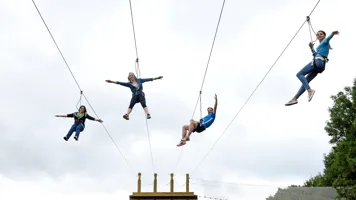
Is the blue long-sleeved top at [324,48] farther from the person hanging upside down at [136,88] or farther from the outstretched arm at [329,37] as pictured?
the person hanging upside down at [136,88]

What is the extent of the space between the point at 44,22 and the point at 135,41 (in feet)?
6.65

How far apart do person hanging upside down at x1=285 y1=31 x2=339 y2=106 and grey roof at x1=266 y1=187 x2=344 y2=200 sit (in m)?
15.7

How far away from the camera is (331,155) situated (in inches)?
1251

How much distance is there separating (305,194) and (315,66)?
52.8ft

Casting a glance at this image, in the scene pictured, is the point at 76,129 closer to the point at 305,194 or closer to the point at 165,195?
the point at 165,195

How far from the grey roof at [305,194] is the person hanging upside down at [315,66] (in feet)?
51.5

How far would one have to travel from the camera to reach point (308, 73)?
8.69m

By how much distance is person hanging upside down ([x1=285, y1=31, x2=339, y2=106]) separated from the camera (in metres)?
8.40

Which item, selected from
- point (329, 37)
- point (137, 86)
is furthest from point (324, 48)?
point (137, 86)

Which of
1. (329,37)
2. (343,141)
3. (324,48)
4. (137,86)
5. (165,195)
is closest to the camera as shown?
(329,37)

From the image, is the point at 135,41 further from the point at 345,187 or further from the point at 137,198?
the point at 345,187

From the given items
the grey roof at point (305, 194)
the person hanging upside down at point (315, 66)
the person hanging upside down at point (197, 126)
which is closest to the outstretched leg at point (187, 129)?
the person hanging upside down at point (197, 126)

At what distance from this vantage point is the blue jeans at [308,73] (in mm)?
8406

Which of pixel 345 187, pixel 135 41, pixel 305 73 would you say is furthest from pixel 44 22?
pixel 345 187
